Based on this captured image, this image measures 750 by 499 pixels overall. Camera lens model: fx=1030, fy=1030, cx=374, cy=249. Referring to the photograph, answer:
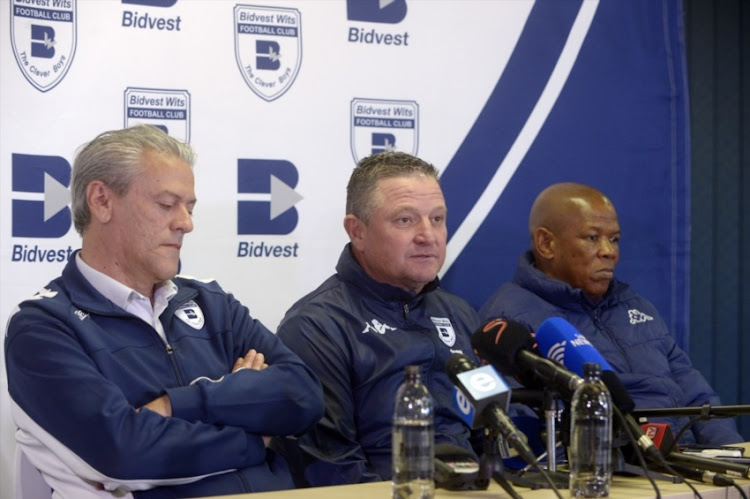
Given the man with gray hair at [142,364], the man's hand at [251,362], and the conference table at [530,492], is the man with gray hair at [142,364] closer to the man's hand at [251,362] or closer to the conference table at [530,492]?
the man's hand at [251,362]

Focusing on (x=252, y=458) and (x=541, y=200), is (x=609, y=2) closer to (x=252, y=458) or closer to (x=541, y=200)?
(x=541, y=200)

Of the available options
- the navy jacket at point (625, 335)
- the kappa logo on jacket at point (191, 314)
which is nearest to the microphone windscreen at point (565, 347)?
the kappa logo on jacket at point (191, 314)

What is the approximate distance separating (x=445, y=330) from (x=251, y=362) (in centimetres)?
78

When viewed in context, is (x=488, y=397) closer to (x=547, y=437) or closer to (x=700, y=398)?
(x=547, y=437)

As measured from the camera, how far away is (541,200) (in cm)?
432

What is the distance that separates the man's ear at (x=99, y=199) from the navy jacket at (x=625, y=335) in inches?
64.2

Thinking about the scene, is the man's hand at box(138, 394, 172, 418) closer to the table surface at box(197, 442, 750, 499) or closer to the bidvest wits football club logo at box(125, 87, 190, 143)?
the table surface at box(197, 442, 750, 499)

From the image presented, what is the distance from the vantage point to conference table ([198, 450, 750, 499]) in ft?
7.55

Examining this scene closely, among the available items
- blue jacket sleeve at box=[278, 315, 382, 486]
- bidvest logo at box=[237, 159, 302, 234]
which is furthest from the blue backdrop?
blue jacket sleeve at box=[278, 315, 382, 486]

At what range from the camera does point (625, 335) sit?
414 centimetres

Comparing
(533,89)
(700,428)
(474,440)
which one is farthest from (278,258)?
(700,428)

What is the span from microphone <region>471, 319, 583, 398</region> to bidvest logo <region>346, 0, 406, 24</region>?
6.75 feet

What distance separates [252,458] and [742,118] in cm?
367

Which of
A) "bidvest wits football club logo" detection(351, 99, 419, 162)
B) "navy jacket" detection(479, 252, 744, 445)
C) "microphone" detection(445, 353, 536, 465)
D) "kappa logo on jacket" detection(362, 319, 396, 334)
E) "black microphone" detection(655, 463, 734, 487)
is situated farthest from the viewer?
"bidvest wits football club logo" detection(351, 99, 419, 162)
